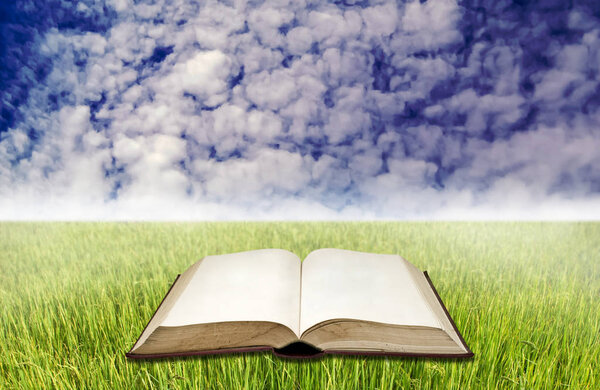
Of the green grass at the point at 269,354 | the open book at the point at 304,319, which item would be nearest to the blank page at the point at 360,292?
the open book at the point at 304,319

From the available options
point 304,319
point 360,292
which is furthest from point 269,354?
point 360,292

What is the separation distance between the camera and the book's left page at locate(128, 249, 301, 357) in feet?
5.06

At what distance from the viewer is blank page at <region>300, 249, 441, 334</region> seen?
1595 mm

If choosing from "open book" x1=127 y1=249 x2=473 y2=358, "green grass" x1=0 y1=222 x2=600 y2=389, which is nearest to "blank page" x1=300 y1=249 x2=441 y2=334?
"open book" x1=127 y1=249 x2=473 y2=358

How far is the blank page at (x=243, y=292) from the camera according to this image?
1595 mm

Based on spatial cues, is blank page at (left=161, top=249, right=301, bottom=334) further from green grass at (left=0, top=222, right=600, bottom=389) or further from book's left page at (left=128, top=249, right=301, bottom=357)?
green grass at (left=0, top=222, right=600, bottom=389)

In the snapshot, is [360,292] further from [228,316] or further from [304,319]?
[228,316]

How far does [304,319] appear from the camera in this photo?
1598mm

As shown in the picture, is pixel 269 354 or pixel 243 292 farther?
pixel 243 292

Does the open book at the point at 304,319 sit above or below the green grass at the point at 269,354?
above

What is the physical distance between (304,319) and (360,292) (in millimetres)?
305

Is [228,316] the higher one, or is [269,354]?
[228,316]

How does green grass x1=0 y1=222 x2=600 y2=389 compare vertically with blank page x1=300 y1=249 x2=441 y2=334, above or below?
below

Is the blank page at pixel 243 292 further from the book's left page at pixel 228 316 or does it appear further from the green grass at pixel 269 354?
the green grass at pixel 269 354
